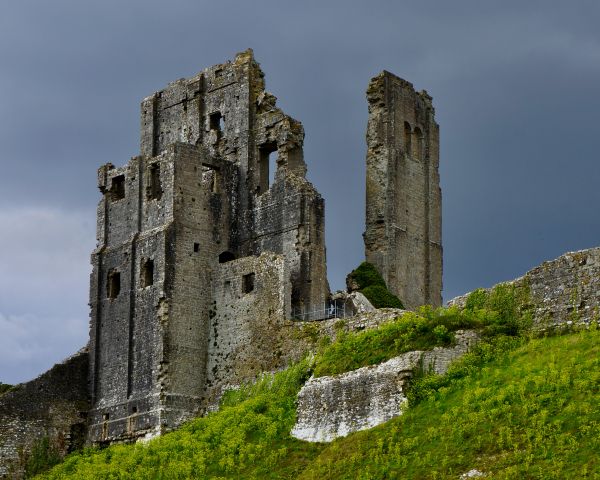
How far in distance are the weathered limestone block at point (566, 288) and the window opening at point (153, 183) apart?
15519 millimetres

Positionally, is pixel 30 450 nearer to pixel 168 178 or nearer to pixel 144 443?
pixel 144 443

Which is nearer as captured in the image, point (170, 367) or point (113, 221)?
point (170, 367)

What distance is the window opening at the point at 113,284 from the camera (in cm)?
4672

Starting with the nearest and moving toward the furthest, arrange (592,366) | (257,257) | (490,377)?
(592,366)
(490,377)
(257,257)

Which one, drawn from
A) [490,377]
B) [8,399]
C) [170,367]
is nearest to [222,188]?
[170,367]

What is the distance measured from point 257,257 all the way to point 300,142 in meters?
4.93

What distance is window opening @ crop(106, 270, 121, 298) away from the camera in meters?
46.7

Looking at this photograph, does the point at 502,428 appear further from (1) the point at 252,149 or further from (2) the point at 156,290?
(1) the point at 252,149

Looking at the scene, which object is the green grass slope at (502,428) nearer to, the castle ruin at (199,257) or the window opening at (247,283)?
the castle ruin at (199,257)

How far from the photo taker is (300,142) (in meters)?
46.8

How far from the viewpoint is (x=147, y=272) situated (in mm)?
45344

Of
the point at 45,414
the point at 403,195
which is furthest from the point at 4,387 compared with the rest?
the point at 403,195

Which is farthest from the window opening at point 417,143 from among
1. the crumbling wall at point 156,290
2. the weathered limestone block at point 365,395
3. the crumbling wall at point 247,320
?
the weathered limestone block at point 365,395

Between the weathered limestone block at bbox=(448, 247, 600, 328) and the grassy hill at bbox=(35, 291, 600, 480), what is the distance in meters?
0.50
